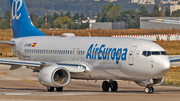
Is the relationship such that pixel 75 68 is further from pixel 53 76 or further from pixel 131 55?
pixel 131 55

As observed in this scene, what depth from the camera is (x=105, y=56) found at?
30219 millimetres

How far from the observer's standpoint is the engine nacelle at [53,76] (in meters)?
29.8

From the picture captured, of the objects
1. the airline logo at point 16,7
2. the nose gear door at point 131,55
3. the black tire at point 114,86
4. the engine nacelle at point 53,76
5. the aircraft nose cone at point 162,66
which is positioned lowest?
the black tire at point 114,86

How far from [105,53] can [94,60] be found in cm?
127

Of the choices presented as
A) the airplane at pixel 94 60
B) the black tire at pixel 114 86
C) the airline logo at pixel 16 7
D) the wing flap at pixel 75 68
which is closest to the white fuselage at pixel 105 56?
the airplane at pixel 94 60

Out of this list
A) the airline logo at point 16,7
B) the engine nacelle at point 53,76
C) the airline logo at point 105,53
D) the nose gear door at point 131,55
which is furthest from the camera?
the airline logo at point 16,7

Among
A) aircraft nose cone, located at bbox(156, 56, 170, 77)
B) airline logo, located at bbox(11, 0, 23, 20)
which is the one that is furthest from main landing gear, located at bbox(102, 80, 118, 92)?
airline logo, located at bbox(11, 0, 23, 20)

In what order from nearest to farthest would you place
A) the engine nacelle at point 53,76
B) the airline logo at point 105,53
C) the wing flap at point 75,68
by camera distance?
the airline logo at point 105,53 → the engine nacelle at point 53,76 → the wing flap at point 75,68

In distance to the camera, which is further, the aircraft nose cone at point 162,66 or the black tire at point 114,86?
the black tire at point 114,86

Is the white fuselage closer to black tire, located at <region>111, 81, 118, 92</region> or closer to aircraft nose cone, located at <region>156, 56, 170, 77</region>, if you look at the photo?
aircraft nose cone, located at <region>156, 56, 170, 77</region>

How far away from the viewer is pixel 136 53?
28.2 meters

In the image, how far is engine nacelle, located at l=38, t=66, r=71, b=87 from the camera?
29.8m

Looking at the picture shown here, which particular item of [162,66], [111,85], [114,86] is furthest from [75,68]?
[162,66]

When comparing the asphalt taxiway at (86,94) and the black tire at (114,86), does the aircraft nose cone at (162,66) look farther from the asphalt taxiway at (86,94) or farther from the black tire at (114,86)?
the black tire at (114,86)
